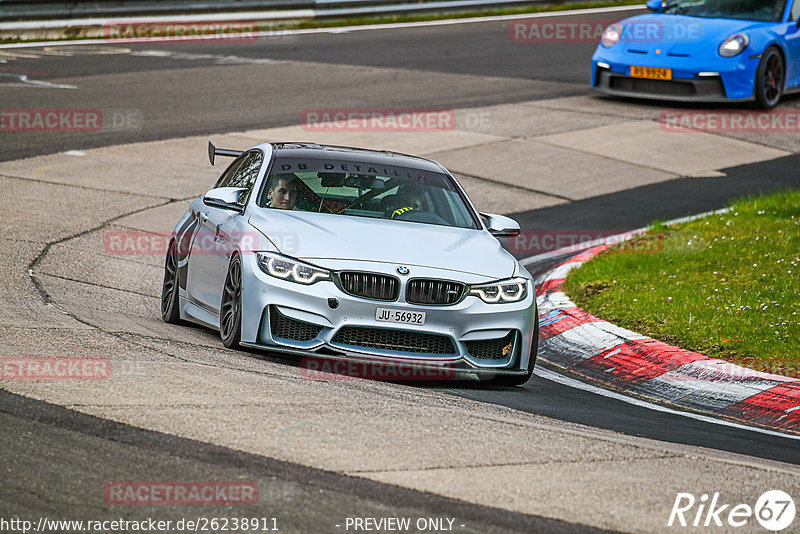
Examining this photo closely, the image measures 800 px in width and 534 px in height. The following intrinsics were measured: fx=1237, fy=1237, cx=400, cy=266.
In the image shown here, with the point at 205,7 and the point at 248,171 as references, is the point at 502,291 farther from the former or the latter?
the point at 205,7

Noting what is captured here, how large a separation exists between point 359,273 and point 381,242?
0.40m

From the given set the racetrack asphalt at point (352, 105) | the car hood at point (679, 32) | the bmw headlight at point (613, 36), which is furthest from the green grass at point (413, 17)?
the car hood at point (679, 32)

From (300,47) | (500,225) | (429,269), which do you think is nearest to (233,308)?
(429,269)

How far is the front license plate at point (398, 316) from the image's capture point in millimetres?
7586

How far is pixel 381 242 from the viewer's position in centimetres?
796

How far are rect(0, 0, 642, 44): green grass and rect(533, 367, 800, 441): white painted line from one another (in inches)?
699

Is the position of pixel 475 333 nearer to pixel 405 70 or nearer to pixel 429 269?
pixel 429 269

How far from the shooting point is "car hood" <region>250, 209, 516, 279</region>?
7.79m

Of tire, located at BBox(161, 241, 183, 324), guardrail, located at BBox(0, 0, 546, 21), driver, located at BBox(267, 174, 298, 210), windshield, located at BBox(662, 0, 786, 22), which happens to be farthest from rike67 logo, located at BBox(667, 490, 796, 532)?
guardrail, located at BBox(0, 0, 546, 21)

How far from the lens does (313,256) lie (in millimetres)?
7715

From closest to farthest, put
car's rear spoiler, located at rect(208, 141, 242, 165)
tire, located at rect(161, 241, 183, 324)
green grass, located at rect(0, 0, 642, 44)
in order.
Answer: tire, located at rect(161, 241, 183, 324) < car's rear spoiler, located at rect(208, 141, 242, 165) < green grass, located at rect(0, 0, 642, 44)

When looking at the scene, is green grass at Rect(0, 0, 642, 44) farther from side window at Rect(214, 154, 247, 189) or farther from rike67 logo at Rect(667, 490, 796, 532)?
rike67 logo at Rect(667, 490, 796, 532)

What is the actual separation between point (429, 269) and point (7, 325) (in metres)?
2.58

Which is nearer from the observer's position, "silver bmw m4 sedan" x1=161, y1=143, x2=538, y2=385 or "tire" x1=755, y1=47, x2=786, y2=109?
"silver bmw m4 sedan" x1=161, y1=143, x2=538, y2=385
